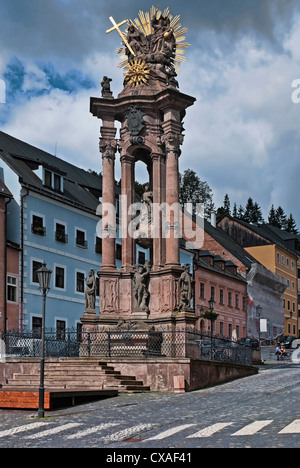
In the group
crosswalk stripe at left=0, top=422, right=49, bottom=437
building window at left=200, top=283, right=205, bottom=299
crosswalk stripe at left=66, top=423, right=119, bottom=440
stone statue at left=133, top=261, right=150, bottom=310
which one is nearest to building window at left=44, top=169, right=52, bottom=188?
stone statue at left=133, top=261, right=150, bottom=310

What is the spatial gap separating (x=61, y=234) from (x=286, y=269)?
45.5m

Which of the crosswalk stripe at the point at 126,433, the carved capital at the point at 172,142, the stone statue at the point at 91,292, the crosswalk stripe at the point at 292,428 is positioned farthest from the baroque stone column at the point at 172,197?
the crosswalk stripe at the point at 292,428

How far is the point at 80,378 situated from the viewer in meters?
21.8

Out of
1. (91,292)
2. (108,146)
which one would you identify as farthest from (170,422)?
(108,146)

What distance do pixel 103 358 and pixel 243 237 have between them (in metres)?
62.1

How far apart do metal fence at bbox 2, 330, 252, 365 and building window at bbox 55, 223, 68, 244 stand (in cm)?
1954

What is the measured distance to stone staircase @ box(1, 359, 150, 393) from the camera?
21.4m

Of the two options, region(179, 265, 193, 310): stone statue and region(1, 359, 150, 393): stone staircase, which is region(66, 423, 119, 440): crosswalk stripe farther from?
region(179, 265, 193, 310): stone statue

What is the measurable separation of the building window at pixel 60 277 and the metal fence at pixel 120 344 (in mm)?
19022

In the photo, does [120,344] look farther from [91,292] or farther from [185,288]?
[91,292]

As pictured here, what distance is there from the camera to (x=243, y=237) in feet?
276

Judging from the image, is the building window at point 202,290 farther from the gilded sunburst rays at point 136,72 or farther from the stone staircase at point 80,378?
the stone staircase at point 80,378

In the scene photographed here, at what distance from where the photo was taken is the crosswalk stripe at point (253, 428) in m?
13.3
